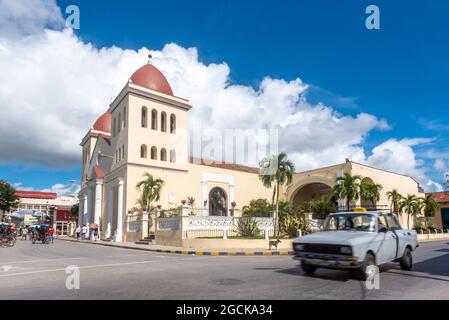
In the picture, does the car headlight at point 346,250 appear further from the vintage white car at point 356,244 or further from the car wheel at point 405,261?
the car wheel at point 405,261

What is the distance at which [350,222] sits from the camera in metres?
9.38

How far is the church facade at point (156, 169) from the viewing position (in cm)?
3172

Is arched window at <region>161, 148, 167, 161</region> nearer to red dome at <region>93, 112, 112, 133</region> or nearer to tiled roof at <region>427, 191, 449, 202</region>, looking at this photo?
red dome at <region>93, 112, 112, 133</region>

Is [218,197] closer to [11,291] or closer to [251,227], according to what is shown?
[251,227]

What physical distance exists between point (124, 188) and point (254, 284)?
25.2 meters

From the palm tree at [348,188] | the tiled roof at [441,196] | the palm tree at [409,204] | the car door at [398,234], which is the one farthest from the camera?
the tiled roof at [441,196]

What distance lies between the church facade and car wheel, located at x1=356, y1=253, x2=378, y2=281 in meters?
19.7

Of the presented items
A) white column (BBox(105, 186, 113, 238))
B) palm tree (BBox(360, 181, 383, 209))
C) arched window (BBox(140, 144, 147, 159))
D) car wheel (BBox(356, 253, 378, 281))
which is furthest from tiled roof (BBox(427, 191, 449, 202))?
Answer: car wheel (BBox(356, 253, 378, 281))

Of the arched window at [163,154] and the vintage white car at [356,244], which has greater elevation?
the arched window at [163,154]

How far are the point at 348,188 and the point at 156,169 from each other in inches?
687

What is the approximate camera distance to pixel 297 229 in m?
24.5

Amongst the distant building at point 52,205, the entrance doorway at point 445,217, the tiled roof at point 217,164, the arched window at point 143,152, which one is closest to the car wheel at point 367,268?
the arched window at point 143,152
